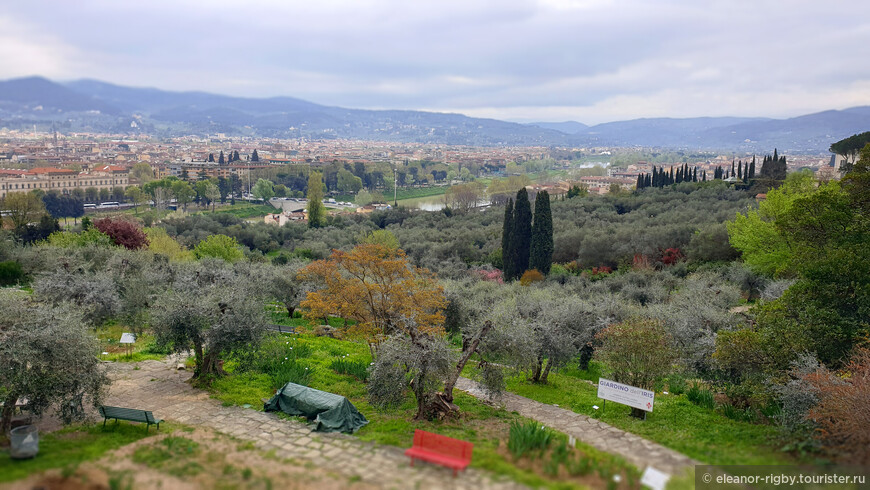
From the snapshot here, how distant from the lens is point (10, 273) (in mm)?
26734

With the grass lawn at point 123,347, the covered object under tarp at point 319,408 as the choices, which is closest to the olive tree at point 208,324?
the covered object under tarp at point 319,408

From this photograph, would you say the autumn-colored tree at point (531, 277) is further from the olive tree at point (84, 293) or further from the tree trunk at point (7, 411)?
the tree trunk at point (7, 411)

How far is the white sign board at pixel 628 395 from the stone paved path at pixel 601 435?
0.66m

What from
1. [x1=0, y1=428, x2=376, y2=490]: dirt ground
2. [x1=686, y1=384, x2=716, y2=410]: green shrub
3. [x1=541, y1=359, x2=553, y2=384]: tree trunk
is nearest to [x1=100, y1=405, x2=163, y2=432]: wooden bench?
[x1=0, y1=428, x2=376, y2=490]: dirt ground

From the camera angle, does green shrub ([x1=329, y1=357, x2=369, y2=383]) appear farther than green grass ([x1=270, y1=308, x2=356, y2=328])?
No

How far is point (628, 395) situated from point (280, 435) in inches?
301

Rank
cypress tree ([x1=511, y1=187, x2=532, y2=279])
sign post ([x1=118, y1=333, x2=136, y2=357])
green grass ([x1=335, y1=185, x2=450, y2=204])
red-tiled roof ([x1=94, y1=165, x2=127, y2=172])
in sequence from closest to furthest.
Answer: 1. sign post ([x1=118, y1=333, x2=136, y2=357])
2. cypress tree ([x1=511, y1=187, x2=532, y2=279])
3. red-tiled roof ([x1=94, y1=165, x2=127, y2=172])
4. green grass ([x1=335, y1=185, x2=450, y2=204])

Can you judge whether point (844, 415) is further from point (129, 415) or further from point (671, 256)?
Result: point (671, 256)

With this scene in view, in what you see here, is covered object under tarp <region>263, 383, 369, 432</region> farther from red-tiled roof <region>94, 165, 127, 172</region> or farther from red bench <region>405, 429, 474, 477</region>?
red-tiled roof <region>94, 165, 127, 172</region>

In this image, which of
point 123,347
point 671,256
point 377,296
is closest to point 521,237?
point 671,256

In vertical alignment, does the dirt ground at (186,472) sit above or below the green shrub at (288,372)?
above

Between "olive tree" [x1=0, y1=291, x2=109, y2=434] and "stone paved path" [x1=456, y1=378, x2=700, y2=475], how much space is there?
9.01 metres

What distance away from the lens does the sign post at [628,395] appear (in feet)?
38.2

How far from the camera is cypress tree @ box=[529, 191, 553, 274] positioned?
34.2m
